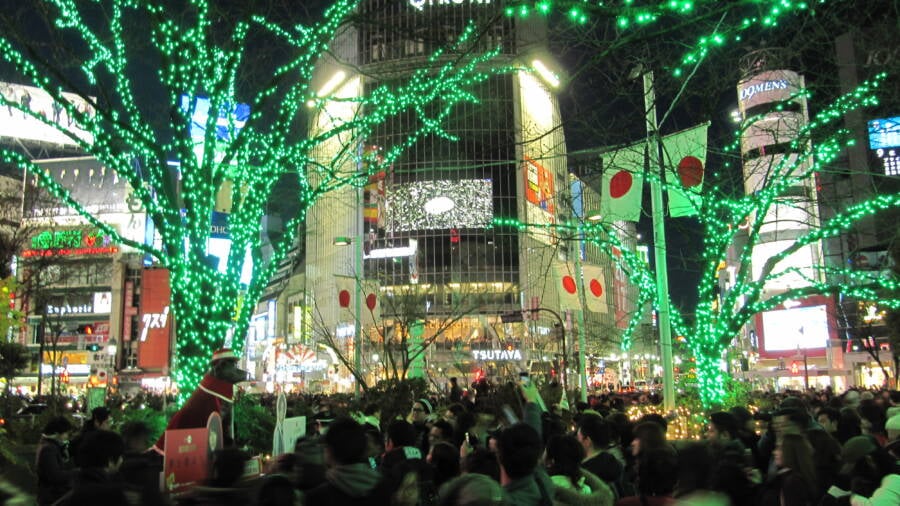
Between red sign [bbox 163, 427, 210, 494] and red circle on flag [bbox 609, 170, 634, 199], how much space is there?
9.48 m

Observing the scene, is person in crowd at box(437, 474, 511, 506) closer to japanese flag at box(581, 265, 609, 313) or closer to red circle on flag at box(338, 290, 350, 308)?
japanese flag at box(581, 265, 609, 313)

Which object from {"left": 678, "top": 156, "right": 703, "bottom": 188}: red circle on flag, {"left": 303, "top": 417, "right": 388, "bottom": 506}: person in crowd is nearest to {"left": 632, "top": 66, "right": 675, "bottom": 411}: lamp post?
{"left": 678, "top": 156, "right": 703, "bottom": 188}: red circle on flag

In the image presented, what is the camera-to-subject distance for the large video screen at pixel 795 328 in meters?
47.7

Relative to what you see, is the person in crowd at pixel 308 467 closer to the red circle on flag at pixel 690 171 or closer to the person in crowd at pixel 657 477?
the person in crowd at pixel 657 477

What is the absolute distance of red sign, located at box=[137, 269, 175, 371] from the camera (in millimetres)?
61531

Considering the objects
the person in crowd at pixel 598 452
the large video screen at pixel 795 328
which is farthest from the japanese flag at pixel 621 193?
the large video screen at pixel 795 328

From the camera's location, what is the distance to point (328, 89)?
84812 mm

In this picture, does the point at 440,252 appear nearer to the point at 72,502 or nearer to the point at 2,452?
the point at 2,452

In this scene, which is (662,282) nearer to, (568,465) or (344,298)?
(568,465)

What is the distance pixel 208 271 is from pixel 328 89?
75.8 meters

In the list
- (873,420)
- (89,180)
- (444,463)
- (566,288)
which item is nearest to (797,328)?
(566,288)

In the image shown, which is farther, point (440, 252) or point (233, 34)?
point (440, 252)

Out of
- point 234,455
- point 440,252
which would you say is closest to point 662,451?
point 234,455

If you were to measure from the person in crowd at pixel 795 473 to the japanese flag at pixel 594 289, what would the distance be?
14390 millimetres
